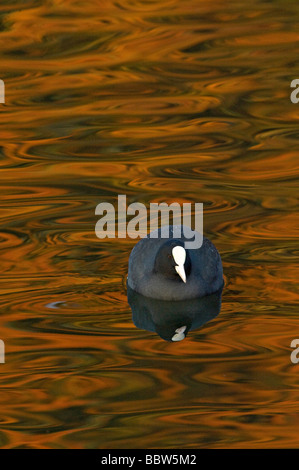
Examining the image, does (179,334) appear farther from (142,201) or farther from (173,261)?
(142,201)

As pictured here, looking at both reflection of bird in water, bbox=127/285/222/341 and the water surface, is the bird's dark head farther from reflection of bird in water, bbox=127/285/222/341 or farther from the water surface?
the water surface

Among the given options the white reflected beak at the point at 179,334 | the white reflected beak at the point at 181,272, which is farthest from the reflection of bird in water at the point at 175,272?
the white reflected beak at the point at 179,334

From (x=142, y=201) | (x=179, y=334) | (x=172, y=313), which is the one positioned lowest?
(x=179, y=334)

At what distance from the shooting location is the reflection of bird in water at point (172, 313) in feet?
23.7

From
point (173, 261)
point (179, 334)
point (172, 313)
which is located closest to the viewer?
point (179, 334)

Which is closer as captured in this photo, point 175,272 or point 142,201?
point 175,272

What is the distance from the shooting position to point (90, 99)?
36.9 feet

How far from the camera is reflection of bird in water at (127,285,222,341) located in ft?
23.7

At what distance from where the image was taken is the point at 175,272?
774cm

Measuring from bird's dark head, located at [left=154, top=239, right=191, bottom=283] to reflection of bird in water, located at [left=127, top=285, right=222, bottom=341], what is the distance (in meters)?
0.20

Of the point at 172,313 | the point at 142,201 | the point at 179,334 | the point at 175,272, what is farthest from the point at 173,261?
the point at 142,201

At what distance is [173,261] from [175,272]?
0.30ft

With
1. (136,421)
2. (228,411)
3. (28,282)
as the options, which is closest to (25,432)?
(136,421)

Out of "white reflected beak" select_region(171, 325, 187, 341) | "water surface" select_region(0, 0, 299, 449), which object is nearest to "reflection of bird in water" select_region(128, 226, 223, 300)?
"water surface" select_region(0, 0, 299, 449)
